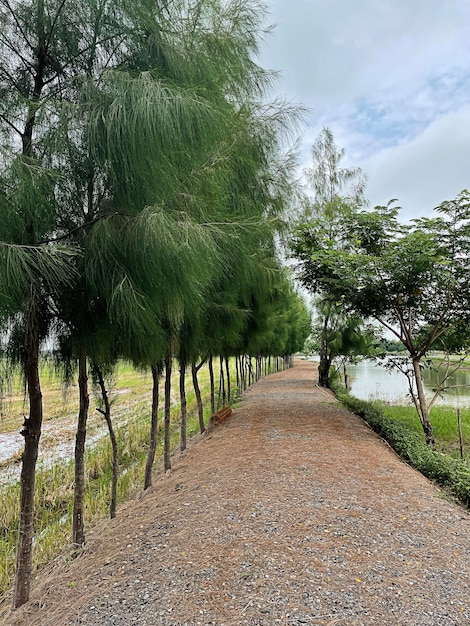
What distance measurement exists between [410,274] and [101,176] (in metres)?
5.16

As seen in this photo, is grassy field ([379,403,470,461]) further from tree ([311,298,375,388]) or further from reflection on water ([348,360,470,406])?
tree ([311,298,375,388])

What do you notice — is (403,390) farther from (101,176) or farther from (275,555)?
(101,176)

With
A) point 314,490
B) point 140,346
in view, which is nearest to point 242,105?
point 140,346

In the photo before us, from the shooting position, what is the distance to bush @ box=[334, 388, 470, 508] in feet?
13.8

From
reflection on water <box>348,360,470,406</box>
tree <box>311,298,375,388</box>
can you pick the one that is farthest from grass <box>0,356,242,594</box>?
tree <box>311,298,375,388</box>

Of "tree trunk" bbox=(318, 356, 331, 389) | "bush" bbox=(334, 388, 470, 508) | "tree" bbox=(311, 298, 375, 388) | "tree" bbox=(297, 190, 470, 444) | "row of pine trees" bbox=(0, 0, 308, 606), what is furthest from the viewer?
"tree trunk" bbox=(318, 356, 331, 389)

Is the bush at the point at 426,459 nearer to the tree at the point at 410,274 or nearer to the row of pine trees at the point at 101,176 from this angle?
the tree at the point at 410,274

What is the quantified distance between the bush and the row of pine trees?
3.34m

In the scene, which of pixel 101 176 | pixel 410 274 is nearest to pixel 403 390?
pixel 410 274

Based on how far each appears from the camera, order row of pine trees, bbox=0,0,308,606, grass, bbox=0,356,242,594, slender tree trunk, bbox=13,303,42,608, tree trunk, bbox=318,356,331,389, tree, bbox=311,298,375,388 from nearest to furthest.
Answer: row of pine trees, bbox=0,0,308,606, slender tree trunk, bbox=13,303,42,608, grass, bbox=0,356,242,594, tree, bbox=311,298,375,388, tree trunk, bbox=318,356,331,389

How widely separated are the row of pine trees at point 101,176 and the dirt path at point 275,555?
69 cm

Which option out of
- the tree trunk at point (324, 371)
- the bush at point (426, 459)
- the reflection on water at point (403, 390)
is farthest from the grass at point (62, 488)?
the tree trunk at point (324, 371)

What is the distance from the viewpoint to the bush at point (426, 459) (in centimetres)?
420

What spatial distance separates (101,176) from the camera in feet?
7.65
